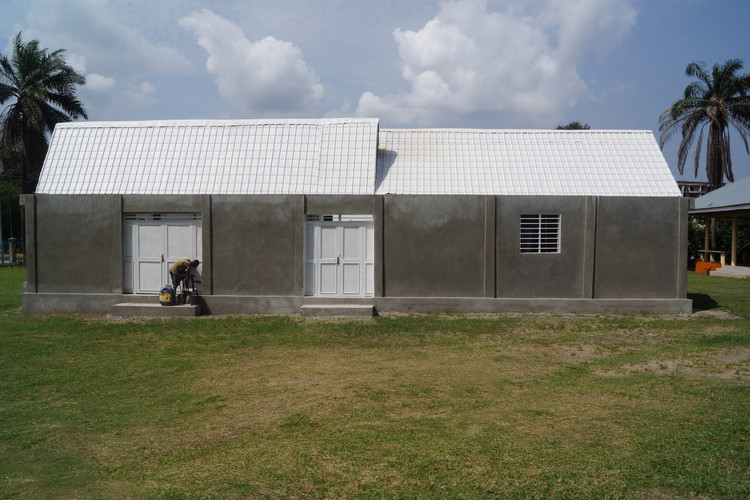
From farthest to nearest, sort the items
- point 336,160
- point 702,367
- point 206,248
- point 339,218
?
point 336,160 → point 339,218 → point 206,248 → point 702,367

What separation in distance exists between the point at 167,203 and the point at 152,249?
4.20ft

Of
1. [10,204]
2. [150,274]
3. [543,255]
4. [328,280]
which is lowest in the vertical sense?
[328,280]

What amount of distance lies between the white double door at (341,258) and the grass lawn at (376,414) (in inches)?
94.2

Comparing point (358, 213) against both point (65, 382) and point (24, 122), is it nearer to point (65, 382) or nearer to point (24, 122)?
point (65, 382)

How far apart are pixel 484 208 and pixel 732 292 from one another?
1034 cm

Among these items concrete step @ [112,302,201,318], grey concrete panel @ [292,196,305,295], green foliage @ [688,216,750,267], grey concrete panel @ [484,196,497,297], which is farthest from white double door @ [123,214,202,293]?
green foliage @ [688,216,750,267]

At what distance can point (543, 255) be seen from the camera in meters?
13.6

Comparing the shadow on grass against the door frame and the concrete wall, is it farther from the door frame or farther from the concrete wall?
the door frame

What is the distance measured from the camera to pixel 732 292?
18109mm

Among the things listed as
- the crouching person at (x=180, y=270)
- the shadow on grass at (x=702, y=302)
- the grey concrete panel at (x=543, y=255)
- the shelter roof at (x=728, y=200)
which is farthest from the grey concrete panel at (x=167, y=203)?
the shelter roof at (x=728, y=200)

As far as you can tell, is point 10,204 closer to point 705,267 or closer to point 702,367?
point 705,267

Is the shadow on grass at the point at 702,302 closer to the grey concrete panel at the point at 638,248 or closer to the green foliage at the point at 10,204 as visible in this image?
the grey concrete panel at the point at 638,248

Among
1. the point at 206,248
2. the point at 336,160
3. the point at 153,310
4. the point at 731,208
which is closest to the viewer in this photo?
the point at 153,310

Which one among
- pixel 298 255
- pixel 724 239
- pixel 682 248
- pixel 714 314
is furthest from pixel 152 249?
pixel 724 239
